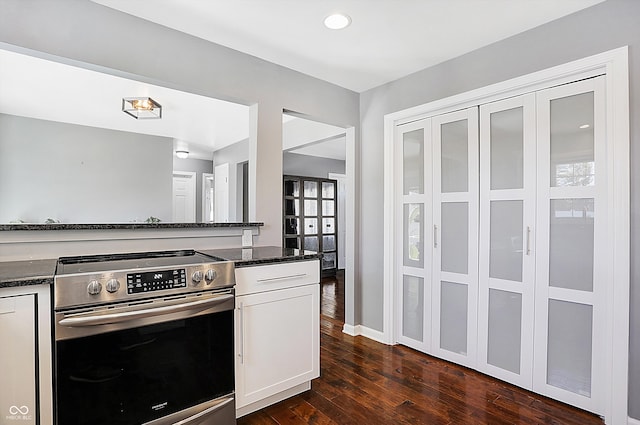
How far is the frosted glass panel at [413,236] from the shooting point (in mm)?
2914

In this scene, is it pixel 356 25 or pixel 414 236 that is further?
pixel 414 236

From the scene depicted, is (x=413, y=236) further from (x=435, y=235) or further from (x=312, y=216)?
(x=312, y=216)

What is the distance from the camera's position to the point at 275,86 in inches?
108

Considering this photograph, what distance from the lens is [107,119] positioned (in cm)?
431

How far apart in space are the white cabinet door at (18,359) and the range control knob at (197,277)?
607 millimetres

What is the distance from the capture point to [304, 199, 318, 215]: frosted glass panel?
644 centimetres

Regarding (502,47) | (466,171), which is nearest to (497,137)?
(466,171)

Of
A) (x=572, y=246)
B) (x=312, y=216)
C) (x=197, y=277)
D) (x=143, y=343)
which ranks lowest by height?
(x=143, y=343)

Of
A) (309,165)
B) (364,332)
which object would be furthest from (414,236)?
(309,165)

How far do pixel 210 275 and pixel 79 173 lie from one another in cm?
395

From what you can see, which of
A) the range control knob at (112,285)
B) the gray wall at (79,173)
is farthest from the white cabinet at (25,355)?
the gray wall at (79,173)

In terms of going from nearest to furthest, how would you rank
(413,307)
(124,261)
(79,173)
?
(124,261)
(413,307)
(79,173)

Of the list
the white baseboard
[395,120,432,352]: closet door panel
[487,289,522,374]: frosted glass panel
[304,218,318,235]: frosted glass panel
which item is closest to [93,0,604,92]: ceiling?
[395,120,432,352]: closet door panel

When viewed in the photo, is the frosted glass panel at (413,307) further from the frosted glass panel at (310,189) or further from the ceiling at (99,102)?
the frosted glass panel at (310,189)
